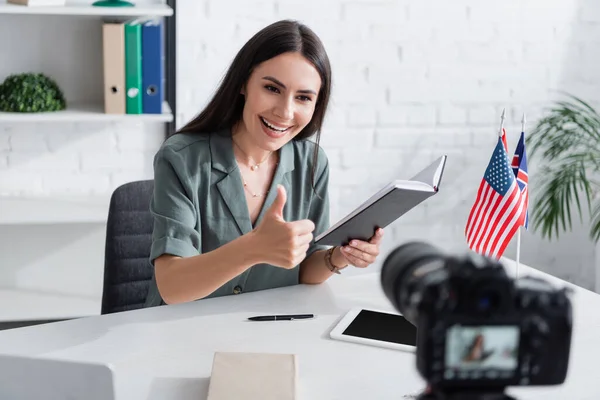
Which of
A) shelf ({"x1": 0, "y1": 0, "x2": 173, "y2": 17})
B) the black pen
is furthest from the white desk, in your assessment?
shelf ({"x1": 0, "y1": 0, "x2": 173, "y2": 17})

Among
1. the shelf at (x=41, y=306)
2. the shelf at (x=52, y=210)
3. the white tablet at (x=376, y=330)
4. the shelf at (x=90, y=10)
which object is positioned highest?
the shelf at (x=90, y=10)

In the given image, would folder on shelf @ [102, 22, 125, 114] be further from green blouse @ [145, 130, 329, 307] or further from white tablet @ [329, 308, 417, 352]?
white tablet @ [329, 308, 417, 352]

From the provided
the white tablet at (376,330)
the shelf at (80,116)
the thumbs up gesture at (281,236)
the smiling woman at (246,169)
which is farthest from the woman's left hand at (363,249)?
the shelf at (80,116)

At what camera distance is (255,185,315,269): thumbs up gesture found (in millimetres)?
1422

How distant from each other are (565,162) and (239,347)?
221 cm

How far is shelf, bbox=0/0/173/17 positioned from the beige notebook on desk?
1.58 meters

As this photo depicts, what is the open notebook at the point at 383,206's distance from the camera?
151 centimetres

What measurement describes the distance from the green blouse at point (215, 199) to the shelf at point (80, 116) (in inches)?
34.6

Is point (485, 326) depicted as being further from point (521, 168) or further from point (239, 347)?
point (521, 168)

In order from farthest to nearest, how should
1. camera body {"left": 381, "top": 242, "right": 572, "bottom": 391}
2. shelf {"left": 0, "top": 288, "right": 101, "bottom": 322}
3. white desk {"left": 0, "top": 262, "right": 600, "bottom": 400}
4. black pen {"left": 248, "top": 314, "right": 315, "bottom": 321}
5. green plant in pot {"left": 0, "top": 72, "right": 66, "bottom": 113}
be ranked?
shelf {"left": 0, "top": 288, "right": 101, "bottom": 322}, green plant in pot {"left": 0, "top": 72, "right": 66, "bottom": 113}, black pen {"left": 248, "top": 314, "right": 315, "bottom": 321}, white desk {"left": 0, "top": 262, "right": 600, "bottom": 400}, camera body {"left": 381, "top": 242, "right": 572, "bottom": 391}

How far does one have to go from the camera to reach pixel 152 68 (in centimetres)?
267

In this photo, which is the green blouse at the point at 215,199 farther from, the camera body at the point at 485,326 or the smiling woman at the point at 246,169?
the camera body at the point at 485,326

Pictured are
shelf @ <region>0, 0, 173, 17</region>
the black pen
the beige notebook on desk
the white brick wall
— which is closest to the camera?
the beige notebook on desk

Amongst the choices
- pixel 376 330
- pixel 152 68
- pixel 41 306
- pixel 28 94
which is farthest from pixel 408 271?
pixel 41 306
